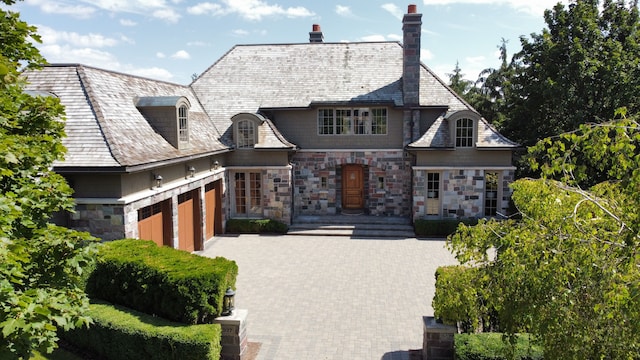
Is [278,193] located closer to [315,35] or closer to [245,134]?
[245,134]

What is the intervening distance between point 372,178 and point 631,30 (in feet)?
43.2

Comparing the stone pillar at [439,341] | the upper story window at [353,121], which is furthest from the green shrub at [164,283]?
the upper story window at [353,121]

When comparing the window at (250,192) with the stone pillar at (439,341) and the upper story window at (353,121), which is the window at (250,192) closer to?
the upper story window at (353,121)

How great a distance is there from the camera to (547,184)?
635cm

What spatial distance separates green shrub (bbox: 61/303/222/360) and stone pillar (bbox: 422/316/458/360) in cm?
422

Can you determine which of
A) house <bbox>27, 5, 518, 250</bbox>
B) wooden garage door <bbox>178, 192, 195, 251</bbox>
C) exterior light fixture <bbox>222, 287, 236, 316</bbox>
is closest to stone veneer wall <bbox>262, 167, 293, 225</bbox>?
house <bbox>27, 5, 518, 250</bbox>

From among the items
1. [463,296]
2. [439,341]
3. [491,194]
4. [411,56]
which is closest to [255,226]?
[411,56]

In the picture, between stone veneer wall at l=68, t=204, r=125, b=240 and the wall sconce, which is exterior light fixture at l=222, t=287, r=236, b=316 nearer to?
stone veneer wall at l=68, t=204, r=125, b=240

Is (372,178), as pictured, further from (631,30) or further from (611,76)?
(631,30)

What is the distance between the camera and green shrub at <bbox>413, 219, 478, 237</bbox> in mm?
20078

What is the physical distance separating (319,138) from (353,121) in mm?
1843

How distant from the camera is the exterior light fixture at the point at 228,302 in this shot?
970 cm

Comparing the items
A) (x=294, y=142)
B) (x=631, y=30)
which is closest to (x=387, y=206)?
(x=294, y=142)

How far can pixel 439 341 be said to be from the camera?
9344mm
